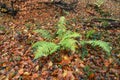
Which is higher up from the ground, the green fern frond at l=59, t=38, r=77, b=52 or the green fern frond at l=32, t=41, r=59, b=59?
the green fern frond at l=59, t=38, r=77, b=52

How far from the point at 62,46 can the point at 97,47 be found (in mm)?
1158

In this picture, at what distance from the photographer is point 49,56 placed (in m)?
5.47

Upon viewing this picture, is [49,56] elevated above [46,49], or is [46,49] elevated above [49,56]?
[46,49]

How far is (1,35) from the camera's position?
7.06 meters

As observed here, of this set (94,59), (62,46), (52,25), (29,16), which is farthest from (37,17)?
(94,59)

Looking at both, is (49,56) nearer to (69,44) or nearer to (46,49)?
(46,49)

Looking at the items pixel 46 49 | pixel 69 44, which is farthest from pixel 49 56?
pixel 69 44

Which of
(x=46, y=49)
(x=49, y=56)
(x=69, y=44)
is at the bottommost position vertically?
(x=49, y=56)

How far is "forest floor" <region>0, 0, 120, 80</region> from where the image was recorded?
501 cm

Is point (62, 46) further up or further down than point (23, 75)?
further up

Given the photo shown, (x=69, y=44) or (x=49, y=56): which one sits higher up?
(x=69, y=44)

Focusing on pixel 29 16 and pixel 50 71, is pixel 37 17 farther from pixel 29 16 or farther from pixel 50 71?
pixel 50 71

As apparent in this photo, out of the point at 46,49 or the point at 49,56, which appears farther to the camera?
the point at 49,56

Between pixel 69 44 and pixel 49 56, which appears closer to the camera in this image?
pixel 69 44
